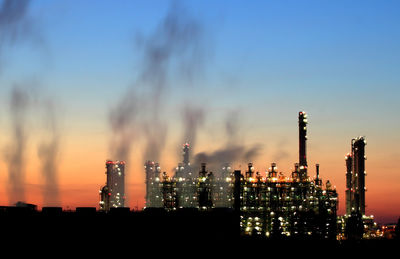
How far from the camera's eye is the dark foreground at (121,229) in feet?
152

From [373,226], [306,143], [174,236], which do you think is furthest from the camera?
[373,226]

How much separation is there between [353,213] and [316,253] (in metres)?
51.0

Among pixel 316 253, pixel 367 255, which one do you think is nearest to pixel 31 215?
pixel 316 253

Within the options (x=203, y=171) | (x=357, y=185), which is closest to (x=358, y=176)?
(x=357, y=185)

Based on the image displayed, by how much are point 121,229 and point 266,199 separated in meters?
47.8

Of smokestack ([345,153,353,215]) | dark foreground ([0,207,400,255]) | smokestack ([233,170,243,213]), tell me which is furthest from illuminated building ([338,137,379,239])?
dark foreground ([0,207,400,255])

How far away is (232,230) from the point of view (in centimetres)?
5234

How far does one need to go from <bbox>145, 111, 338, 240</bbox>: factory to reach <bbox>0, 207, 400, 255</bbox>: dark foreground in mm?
39073

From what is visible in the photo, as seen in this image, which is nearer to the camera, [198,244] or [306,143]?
[198,244]

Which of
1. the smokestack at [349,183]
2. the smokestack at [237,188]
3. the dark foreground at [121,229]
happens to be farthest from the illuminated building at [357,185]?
the dark foreground at [121,229]

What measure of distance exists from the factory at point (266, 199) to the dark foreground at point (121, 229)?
128 feet

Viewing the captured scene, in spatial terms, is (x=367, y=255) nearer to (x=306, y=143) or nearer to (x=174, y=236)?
(x=174, y=236)

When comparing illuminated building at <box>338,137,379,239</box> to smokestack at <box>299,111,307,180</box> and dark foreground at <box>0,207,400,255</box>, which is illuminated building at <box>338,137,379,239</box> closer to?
smokestack at <box>299,111,307,180</box>

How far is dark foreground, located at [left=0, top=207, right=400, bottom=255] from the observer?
152ft
